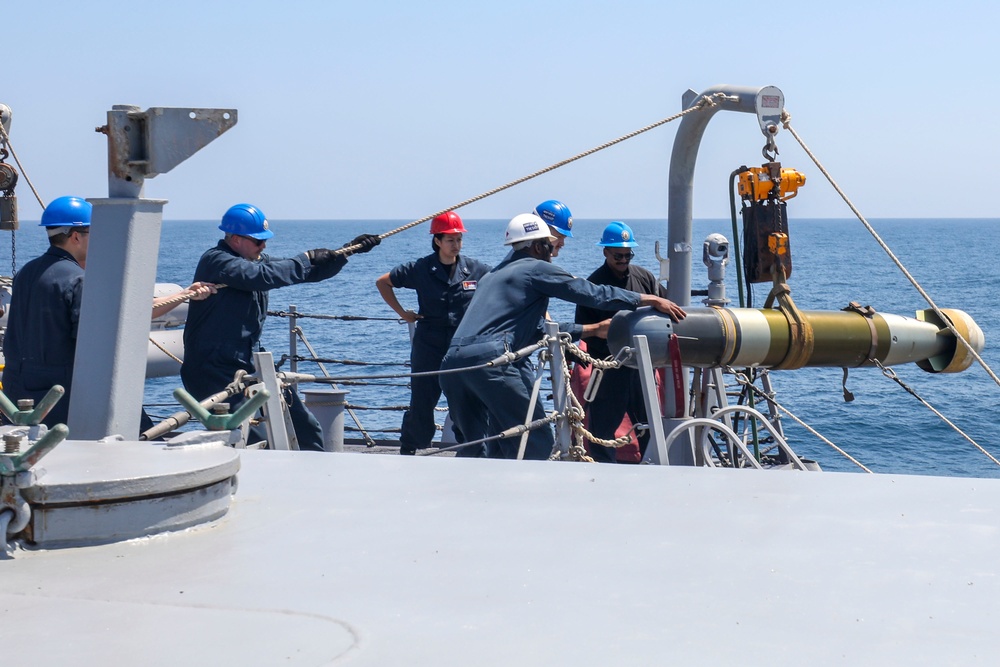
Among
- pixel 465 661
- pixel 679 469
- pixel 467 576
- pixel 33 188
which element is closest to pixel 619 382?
pixel 679 469

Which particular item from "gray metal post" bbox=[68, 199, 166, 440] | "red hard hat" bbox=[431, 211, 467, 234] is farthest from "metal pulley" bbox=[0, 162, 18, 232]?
"gray metal post" bbox=[68, 199, 166, 440]

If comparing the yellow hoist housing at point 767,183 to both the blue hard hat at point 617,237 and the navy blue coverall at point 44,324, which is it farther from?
the navy blue coverall at point 44,324

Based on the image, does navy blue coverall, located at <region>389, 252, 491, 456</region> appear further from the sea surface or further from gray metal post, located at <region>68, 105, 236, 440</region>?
gray metal post, located at <region>68, 105, 236, 440</region>

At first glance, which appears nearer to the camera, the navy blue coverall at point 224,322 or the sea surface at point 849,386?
the navy blue coverall at point 224,322

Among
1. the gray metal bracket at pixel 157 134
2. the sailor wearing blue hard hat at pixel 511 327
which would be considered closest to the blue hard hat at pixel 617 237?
the sailor wearing blue hard hat at pixel 511 327

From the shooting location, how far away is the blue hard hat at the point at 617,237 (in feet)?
21.6

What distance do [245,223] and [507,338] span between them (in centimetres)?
137

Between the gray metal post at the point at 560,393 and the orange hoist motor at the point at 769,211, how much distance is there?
1.49 m

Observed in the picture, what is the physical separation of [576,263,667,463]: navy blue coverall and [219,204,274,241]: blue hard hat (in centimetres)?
175

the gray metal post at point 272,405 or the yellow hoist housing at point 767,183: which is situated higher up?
the yellow hoist housing at point 767,183

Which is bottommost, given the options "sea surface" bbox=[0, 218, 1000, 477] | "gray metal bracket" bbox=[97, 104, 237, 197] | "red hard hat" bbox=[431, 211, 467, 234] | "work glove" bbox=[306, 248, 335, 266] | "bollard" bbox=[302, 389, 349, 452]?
"sea surface" bbox=[0, 218, 1000, 477]

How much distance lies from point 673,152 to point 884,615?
4.18m

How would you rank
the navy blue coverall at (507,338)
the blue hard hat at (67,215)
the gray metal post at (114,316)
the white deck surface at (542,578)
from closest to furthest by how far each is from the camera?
1. the white deck surface at (542,578)
2. the gray metal post at (114,316)
3. the blue hard hat at (67,215)
4. the navy blue coverall at (507,338)

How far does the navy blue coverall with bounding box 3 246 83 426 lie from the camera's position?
15.3 feet
